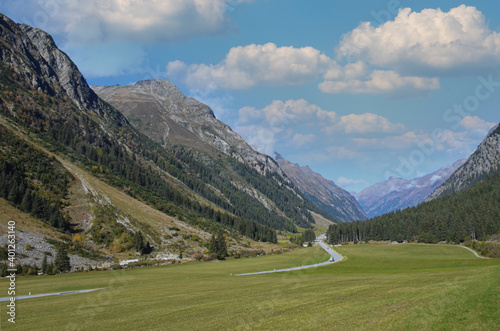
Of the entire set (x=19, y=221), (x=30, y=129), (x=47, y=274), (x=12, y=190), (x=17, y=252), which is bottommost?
(x=47, y=274)

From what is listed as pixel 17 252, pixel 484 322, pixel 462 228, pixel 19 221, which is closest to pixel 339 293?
pixel 484 322

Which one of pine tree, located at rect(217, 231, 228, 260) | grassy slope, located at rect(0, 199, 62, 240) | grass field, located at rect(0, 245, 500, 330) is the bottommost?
pine tree, located at rect(217, 231, 228, 260)

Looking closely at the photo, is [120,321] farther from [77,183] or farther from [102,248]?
[77,183]

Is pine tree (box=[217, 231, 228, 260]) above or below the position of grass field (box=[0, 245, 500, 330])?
below

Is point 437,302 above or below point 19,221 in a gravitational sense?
below

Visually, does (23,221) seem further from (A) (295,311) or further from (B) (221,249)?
(A) (295,311)

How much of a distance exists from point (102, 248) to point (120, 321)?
8539cm

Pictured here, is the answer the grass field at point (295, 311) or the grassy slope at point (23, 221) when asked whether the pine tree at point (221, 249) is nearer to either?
the grassy slope at point (23, 221)

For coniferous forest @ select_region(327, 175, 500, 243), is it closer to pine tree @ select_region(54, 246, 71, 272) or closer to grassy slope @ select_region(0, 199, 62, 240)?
pine tree @ select_region(54, 246, 71, 272)

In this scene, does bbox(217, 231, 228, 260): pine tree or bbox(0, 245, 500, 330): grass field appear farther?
bbox(217, 231, 228, 260): pine tree

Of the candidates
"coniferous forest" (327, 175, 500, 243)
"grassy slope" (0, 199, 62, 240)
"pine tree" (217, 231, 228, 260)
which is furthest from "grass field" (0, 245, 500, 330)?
"coniferous forest" (327, 175, 500, 243)

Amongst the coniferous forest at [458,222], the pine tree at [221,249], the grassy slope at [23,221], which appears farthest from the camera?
the coniferous forest at [458,222]

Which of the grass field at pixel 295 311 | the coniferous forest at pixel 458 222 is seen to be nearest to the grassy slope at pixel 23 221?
the grass field at pixel 295 311

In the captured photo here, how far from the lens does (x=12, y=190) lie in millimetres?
97000
